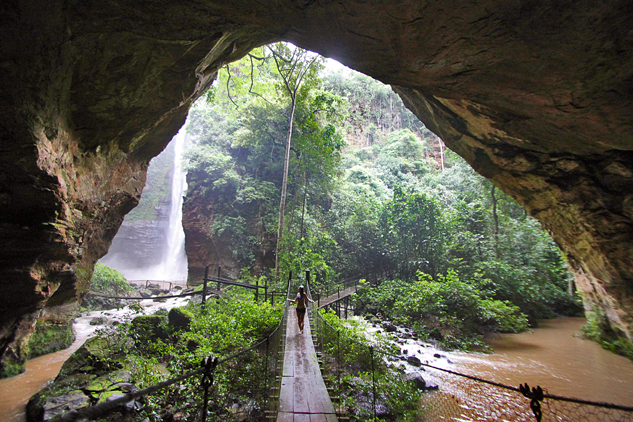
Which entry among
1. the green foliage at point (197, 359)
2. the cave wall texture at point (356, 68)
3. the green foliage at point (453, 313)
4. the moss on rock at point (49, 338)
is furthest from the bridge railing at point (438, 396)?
the moss on rock at point (49, 338)

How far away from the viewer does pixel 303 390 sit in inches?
150

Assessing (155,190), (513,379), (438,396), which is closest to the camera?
(438,396)

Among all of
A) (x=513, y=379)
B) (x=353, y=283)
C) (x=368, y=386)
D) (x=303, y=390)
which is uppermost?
(x=353, y=283)

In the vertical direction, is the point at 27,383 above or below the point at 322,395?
below

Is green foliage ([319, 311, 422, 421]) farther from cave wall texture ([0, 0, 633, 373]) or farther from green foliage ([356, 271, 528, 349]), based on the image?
green foliage ([356, 271, 528, 349])

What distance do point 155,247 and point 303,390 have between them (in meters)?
27.6

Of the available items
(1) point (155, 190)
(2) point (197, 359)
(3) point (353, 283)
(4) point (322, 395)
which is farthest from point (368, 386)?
(1) point (155, 190)

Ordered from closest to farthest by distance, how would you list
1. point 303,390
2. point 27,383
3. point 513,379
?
point 303,390 → point 513,379 → point 27,383

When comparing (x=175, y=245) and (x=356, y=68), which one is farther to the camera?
(x=175, y=245)

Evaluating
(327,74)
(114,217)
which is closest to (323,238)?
(114,217)

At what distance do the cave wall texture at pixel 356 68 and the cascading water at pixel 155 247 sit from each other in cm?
1957

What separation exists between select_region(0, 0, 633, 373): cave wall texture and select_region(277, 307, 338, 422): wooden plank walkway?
4.35 metres

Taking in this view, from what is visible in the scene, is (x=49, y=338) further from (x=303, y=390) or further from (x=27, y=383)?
(x=303, y=390)

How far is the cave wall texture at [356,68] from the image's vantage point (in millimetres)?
3033
